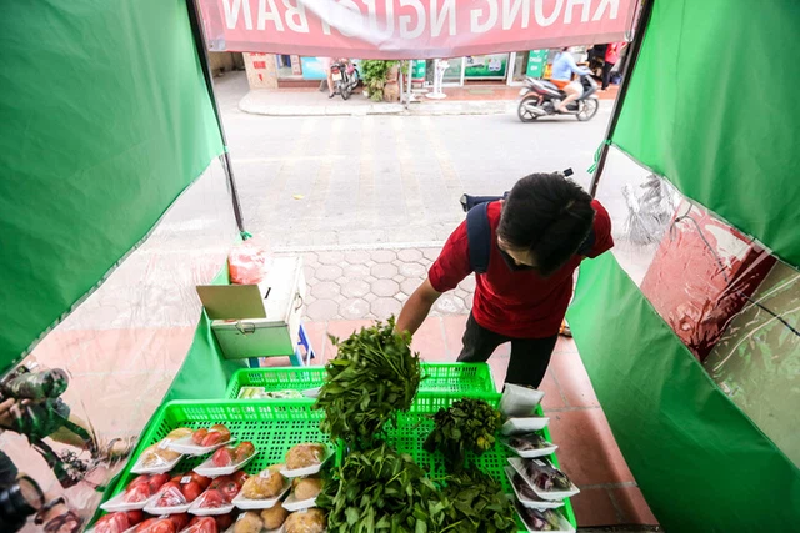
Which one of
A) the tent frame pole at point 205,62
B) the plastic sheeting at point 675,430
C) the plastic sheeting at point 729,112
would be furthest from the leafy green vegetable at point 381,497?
the tent frame pole at point 205,62

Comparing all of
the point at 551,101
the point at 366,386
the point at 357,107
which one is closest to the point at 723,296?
the point at 366,386

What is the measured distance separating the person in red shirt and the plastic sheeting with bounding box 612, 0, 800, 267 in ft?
1.48

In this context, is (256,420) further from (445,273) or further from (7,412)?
(445,273)

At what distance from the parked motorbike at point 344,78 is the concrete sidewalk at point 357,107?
268 millimetres

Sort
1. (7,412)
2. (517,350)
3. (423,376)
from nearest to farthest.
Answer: (7,412), (423,376), (517,350)

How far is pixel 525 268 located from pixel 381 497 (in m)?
1.04

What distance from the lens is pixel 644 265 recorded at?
7.77ft

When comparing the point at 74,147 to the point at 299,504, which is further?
the point at 299,504

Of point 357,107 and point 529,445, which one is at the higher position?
point 529,445

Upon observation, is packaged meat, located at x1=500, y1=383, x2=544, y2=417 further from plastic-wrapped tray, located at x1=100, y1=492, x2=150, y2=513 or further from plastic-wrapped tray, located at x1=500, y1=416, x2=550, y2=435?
plastic-wrapped tray, located at x1=100, y1=492, x2=150, y2=513

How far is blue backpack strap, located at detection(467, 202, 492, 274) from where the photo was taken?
70.9 inches

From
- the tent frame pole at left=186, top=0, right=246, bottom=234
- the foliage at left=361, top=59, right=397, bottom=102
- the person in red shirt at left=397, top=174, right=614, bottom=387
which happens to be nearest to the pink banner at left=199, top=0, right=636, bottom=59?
the tent frame pole at left=186, top=0, right=246, bottom=234

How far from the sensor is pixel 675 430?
6.46ft

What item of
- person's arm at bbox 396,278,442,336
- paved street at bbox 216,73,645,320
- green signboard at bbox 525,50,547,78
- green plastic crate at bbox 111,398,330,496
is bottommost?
paved street at bbox 216,73,645,320
